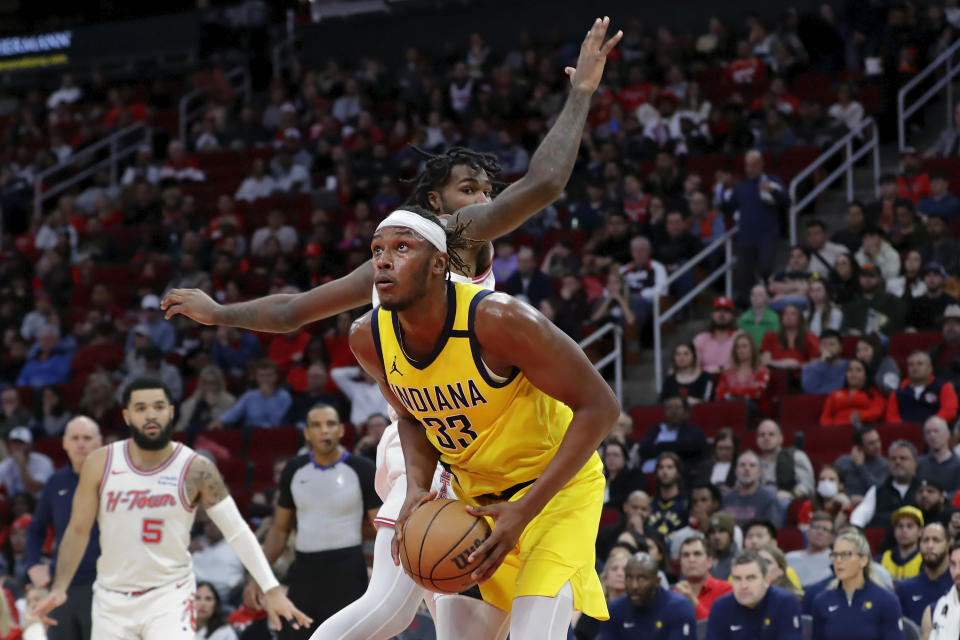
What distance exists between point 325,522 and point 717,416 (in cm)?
423

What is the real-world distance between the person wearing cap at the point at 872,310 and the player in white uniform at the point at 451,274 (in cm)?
661

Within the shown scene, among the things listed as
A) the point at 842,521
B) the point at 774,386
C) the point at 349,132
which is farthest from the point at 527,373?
the point at 349,132

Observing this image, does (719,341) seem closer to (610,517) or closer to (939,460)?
(610,517)

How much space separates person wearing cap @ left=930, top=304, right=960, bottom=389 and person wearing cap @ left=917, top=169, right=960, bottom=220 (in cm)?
171

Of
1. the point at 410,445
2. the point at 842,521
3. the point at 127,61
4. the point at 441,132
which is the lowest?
the point at 842,521

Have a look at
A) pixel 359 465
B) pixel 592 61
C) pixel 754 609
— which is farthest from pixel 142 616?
pixel 592 61

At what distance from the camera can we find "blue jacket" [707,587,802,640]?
25.4 ft

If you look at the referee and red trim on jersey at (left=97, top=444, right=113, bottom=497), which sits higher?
red trim on jersey at (left=97, top=444, right=113, bottom=497)

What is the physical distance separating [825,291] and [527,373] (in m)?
7.87

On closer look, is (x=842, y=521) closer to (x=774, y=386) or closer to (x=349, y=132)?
(x=774, y=386)

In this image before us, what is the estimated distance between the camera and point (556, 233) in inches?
546

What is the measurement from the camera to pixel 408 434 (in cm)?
464

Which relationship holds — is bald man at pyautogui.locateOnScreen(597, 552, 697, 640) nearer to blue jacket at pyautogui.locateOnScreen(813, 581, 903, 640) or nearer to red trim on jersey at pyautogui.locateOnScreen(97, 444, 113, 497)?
blue jacket at pyautogui.locateOnScreen(813, 581, 903, 640)

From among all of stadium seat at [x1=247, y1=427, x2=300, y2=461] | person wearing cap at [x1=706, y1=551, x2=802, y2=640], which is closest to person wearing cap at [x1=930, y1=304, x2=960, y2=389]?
person wearing cap at [x1=706, y1=551, x2=802, y2=640]
